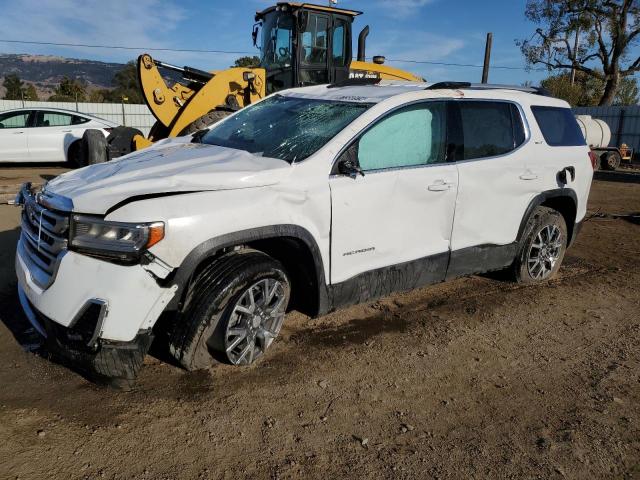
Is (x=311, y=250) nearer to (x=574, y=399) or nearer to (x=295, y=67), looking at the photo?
(x=574, y=399)

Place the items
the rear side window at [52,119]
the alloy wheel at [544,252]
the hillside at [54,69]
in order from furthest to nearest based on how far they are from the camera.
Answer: the hillside at [54,69]
the rear side window at [52,119]
the alloy wheel at [544,252]

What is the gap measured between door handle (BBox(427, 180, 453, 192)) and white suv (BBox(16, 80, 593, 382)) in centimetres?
2

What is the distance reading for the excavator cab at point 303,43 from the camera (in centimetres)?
969

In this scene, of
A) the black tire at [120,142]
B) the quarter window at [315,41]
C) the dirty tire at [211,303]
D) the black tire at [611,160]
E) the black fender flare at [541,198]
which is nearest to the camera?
the dirty tire at [211,303]

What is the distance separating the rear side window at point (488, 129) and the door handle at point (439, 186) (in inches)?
11.5

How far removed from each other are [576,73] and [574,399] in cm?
→ 4511

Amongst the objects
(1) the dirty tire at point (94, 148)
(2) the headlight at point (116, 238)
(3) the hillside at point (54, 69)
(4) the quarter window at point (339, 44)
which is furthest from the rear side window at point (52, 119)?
(3) the hillside at point (54, 69)

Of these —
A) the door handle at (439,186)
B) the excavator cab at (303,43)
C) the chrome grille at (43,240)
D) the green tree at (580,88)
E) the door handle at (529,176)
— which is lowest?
the chrome grille at (43,240)

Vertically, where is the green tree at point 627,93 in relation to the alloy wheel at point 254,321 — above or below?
above

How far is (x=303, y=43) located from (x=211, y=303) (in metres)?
7.80

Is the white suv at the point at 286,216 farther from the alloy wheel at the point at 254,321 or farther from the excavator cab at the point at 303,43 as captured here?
the excavator cab at the point at 303,43

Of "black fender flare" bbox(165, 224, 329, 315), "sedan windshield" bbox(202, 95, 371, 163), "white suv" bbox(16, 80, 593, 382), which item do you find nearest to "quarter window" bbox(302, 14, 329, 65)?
"white suv" bbox(16, 80, 593, 382)

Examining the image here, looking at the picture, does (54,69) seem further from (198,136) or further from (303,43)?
(198,136)

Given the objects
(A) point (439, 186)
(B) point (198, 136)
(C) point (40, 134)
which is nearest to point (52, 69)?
(C) point (40, 134)
